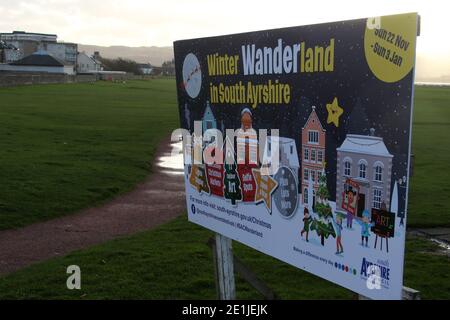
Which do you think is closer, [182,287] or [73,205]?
[182,287]

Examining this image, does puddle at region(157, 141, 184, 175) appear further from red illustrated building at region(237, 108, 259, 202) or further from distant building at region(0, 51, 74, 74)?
distant building at region(0, 51, 74, 74)

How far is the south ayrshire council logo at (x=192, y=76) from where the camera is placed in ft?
15.9

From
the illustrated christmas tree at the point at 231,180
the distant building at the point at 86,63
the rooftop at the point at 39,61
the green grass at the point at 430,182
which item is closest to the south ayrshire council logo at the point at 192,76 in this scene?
the illustrated christmas tree at the point at 231,180

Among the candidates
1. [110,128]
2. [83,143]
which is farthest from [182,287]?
[110,128]

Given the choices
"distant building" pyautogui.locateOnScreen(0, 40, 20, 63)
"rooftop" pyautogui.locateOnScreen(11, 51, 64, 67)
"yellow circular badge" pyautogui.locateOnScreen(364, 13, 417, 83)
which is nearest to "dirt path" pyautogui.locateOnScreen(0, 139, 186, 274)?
"yellow circular badge" pyautogui.locateOnScreen(364, 13, 417, 83)

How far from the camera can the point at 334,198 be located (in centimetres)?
352

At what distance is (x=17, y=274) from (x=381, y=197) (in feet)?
20.4

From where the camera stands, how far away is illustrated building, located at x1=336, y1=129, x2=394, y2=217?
3.11 m

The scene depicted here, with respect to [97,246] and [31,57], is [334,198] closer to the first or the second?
[97,246]

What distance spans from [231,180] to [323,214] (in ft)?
3.72

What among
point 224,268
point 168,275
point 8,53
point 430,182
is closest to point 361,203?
point 224,268

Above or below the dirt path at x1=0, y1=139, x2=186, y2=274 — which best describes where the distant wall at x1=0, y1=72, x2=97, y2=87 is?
above

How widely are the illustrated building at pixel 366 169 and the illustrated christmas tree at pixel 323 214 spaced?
0.12 meters

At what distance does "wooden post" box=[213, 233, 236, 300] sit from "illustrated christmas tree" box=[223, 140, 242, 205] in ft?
1.40
